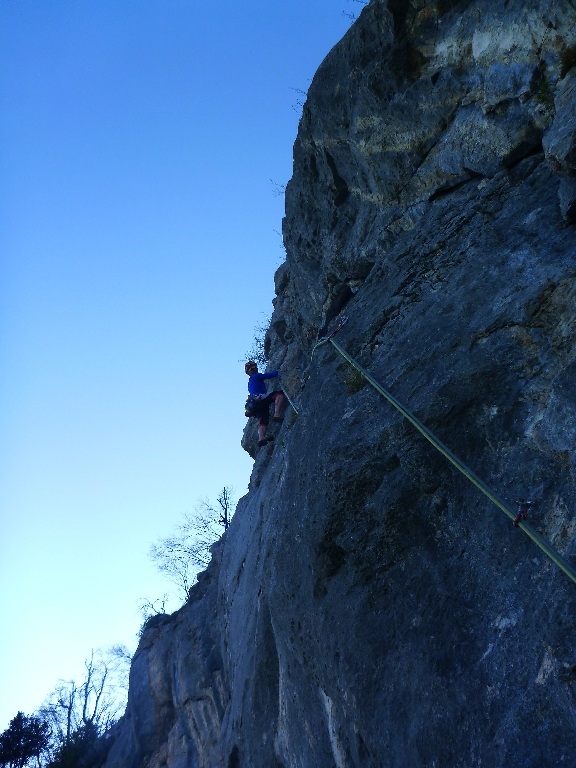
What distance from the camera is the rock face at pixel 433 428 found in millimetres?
4613

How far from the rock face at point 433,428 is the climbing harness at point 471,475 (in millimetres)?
151

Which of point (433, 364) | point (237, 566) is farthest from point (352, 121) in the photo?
point (237, 566)

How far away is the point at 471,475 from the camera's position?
15.4 ft

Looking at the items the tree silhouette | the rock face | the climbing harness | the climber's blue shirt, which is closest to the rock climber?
the climber's blue shirt

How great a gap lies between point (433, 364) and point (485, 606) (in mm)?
2334

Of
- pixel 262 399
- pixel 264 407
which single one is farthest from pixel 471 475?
pixel 264 407

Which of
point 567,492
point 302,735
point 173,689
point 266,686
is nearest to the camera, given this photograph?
point 567,492

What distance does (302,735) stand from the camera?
6754 mm

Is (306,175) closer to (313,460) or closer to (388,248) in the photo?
(388,248)

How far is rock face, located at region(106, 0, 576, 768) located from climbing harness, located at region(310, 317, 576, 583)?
0.50 ft

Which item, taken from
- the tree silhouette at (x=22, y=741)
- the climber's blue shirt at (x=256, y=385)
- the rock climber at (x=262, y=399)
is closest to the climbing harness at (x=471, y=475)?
the rock climber at (x=262, y=399)

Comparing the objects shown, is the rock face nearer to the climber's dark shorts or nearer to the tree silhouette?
the climber's dark shorts

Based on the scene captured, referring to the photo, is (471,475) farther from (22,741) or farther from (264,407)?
(22,741)

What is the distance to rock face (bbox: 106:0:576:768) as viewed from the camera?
4.61 meters
